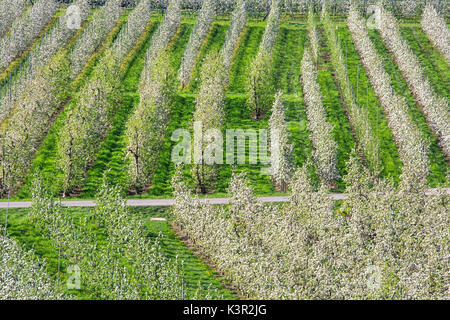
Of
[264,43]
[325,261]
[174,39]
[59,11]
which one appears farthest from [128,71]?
[325,261]

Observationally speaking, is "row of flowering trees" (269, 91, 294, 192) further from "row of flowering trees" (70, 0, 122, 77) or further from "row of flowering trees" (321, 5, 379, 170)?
"row of flowering trees" (70, 0, 122, 77)

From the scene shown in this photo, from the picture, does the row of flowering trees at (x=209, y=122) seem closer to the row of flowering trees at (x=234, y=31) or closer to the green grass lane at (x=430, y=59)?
the row of flowering trees at (x=234, y=31)

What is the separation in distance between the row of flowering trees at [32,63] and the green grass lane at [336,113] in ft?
181

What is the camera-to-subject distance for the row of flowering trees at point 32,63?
11096 centimetres

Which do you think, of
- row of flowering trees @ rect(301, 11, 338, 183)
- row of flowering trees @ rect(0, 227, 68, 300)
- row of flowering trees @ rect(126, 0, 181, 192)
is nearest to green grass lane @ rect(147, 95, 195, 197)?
row of flowering trees @ rect(126, 0, 181, 192)

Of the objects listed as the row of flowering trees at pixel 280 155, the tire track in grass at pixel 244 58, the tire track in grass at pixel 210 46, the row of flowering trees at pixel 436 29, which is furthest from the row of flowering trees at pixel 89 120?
the row of flowering trees at pixel 436 29

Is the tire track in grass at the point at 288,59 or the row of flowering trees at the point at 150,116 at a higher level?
the tire track in grass at the point at 288,59

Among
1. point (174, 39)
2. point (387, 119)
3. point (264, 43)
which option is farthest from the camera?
point (174, 39)

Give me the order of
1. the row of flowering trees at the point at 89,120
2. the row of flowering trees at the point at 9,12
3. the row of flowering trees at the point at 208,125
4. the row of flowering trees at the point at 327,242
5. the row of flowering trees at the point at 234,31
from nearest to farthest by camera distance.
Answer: the row of flowering trees at the point at 327,242 → the row of flowering trees at the point at 89,120 → the row of flowering trees at the point at 208,125 → the row of flowering trees at the point at 234,31 → the row of flowering trees at the point at 9,12

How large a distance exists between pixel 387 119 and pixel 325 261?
52057 mm

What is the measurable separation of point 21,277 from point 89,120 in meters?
41.9

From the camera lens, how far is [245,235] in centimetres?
7006

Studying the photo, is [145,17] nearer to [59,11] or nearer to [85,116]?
[59,11]

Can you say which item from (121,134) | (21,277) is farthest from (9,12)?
(21,277)
